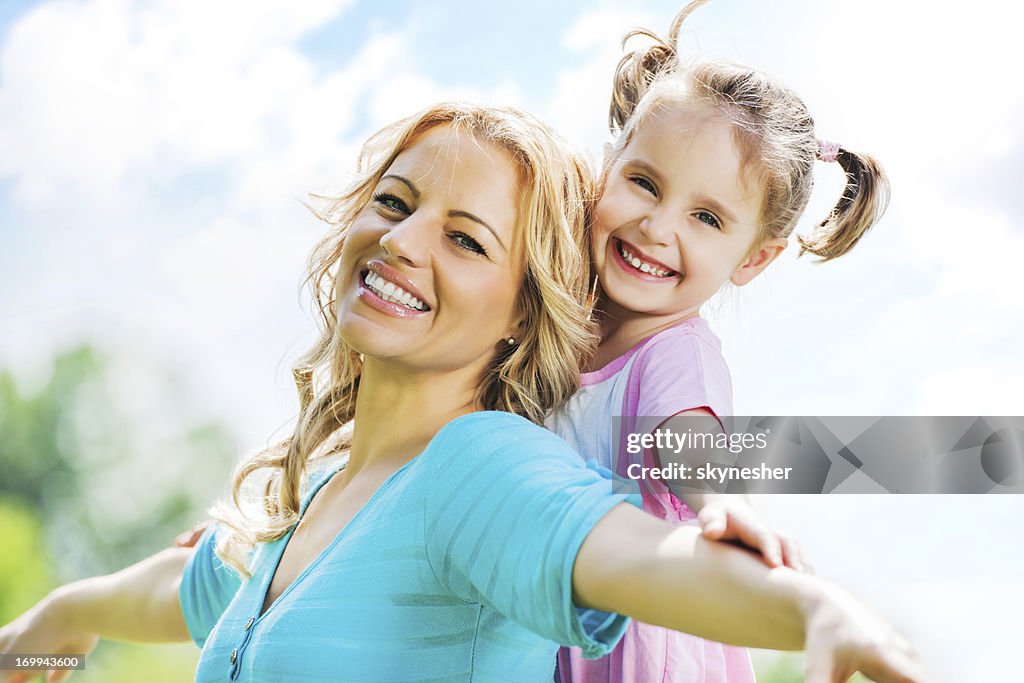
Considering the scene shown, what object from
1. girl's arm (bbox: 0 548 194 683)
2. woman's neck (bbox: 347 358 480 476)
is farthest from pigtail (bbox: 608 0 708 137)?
girl's arm (bbox: 0 548 194 683)

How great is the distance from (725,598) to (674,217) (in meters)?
0.79

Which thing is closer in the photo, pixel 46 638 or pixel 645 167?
pixel 645 167

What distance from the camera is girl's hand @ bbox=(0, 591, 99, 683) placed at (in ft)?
6.23

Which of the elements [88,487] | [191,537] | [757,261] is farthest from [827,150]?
[88,487]

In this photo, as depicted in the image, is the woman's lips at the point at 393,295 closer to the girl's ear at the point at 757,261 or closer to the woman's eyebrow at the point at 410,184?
the woman's eyebrow at the point at 410,184

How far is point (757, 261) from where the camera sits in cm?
164

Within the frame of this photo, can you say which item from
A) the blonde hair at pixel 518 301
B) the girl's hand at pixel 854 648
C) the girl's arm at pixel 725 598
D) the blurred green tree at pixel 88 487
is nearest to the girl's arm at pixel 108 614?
the blonde hair at pixel 518 301

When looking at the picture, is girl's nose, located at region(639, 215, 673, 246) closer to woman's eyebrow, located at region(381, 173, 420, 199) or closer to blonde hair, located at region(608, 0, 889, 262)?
blonde hair, located at region(608, 0, 889, 262)

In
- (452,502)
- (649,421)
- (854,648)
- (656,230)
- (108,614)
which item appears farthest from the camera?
(108,614)

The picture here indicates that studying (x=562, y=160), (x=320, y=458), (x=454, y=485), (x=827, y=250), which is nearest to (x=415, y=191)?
(x=562, y=160)

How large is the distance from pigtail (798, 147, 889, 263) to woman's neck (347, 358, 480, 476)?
69 centimetres

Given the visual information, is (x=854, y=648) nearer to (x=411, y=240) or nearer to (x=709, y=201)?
(x=411, y=240)

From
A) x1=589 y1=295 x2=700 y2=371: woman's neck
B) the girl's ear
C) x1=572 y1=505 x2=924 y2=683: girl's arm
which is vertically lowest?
x1=572 y1=505 x2=924 y2=683: girl's arm

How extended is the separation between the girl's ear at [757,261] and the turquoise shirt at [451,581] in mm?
632
